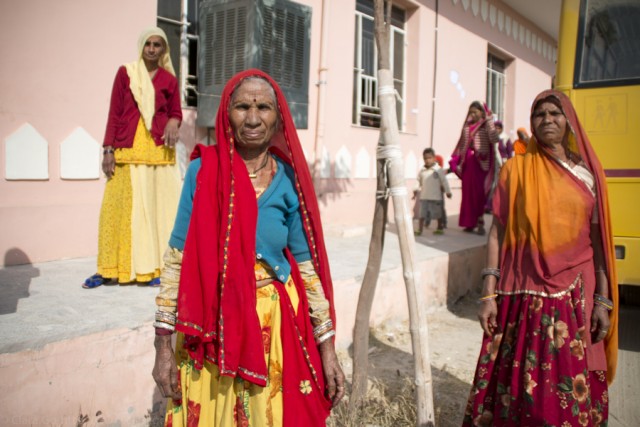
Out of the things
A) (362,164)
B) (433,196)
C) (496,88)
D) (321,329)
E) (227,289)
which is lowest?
(321,329)

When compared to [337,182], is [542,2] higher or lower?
higher

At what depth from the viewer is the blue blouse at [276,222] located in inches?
68.4

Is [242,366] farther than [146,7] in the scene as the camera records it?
No

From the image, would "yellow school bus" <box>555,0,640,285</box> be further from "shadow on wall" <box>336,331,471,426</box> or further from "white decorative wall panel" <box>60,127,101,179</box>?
"white decorative wall panel" <box>60,127,101,179</box>

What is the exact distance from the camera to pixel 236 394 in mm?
1745

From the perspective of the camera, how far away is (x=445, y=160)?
32.7 ft

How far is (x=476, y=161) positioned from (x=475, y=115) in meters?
0.65

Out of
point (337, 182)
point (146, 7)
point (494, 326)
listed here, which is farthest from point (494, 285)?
point (337, 182)

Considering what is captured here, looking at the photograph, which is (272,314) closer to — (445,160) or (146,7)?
(146,7)

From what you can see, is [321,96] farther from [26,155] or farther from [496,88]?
[496,88]

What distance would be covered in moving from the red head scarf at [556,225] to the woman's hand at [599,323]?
7cm

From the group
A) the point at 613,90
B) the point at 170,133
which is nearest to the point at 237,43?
the point at 170,133

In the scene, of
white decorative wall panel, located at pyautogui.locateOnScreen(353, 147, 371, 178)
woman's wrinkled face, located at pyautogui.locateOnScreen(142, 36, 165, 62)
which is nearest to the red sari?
woman's wrinkled face, located at pyautogui.locateOnScreen(142, 36, 165, 62)

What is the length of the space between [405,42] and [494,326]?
7199mm
